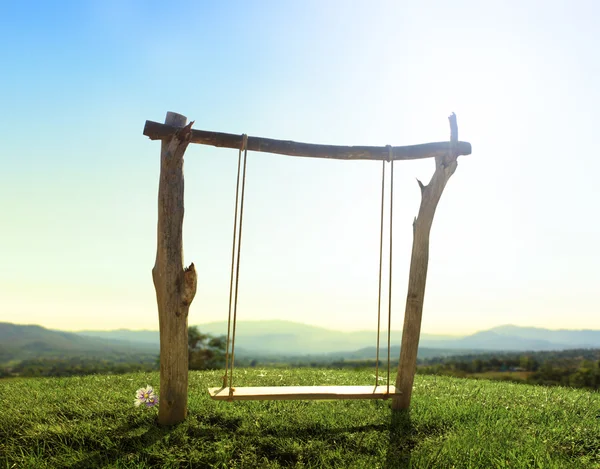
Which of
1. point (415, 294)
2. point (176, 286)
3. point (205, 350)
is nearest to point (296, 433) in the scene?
point (176, 286)

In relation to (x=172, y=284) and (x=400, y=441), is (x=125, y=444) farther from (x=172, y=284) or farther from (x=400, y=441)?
(x=400, y=441)

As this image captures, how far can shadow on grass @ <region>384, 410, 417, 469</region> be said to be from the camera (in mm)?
4469

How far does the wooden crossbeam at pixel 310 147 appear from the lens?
514cm

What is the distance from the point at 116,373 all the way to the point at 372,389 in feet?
17.0

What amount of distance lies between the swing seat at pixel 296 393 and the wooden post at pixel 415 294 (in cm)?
40

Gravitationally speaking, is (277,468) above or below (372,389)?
below

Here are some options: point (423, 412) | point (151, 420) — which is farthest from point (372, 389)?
point (151, 420)

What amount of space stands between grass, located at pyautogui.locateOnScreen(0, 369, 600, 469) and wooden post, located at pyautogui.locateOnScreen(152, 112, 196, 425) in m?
0.31

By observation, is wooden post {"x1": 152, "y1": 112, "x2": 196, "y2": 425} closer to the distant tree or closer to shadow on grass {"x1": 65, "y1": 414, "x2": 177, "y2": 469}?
shadow on grass {"x1": 65, "y1": 414, "x2": 177, "y2": 469}

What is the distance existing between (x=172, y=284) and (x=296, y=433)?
184 centimetres

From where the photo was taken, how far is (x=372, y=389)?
17.7 feet

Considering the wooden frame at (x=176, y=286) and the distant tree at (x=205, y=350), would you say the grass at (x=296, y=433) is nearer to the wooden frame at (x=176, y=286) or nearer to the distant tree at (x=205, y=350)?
the wooden frame at (x=176, y=286)

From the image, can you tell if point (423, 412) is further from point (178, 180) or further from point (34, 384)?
point (34, 384)

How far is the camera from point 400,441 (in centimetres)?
496
